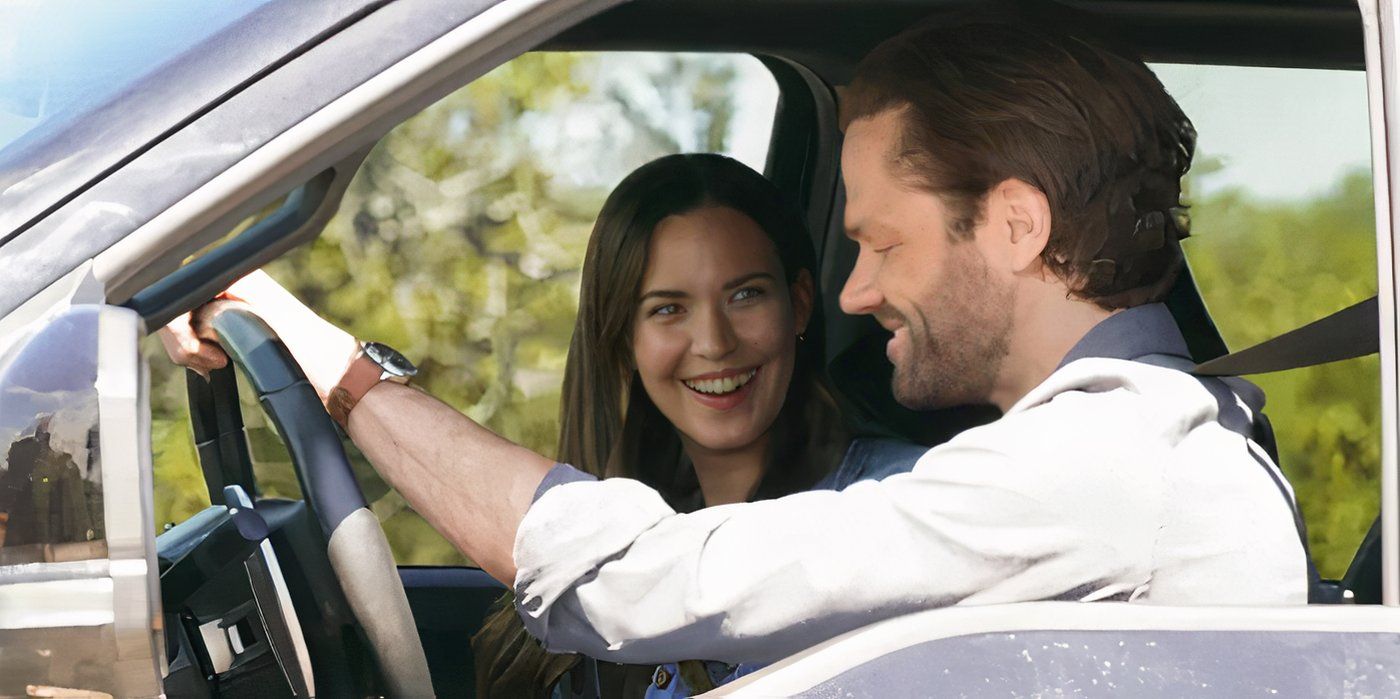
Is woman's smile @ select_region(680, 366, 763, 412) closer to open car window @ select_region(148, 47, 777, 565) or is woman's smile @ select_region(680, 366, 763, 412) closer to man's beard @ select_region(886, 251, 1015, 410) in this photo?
man's beard @ select_region(886, 251, 1015, 410)

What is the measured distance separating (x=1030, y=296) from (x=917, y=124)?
316mm

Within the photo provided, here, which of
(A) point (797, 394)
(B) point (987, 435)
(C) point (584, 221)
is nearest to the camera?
(B) point (987, 435)

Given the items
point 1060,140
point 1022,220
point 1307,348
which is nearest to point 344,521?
point 1022,220

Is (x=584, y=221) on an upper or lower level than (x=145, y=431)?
upper

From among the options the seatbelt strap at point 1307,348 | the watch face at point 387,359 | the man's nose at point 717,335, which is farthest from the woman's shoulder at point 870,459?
the watch face at point 387,359

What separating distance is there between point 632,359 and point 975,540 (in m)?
1.33

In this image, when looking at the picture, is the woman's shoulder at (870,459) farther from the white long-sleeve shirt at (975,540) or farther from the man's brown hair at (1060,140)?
the white long-sleeve shirt at (975,540)

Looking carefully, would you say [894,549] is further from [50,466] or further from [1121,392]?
[50,466]

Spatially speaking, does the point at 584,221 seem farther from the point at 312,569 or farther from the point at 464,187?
the point at 312,569

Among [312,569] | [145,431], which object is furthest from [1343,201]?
[145,431]

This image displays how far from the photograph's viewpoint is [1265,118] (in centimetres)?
207

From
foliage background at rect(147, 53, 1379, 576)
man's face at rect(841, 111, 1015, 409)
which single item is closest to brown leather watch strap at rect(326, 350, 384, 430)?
foliage background at rect(147, 53, 1379, 576)

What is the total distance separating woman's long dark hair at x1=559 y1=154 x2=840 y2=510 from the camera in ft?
7.73

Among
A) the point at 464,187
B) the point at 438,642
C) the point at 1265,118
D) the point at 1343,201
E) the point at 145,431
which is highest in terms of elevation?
the point at 464,187
